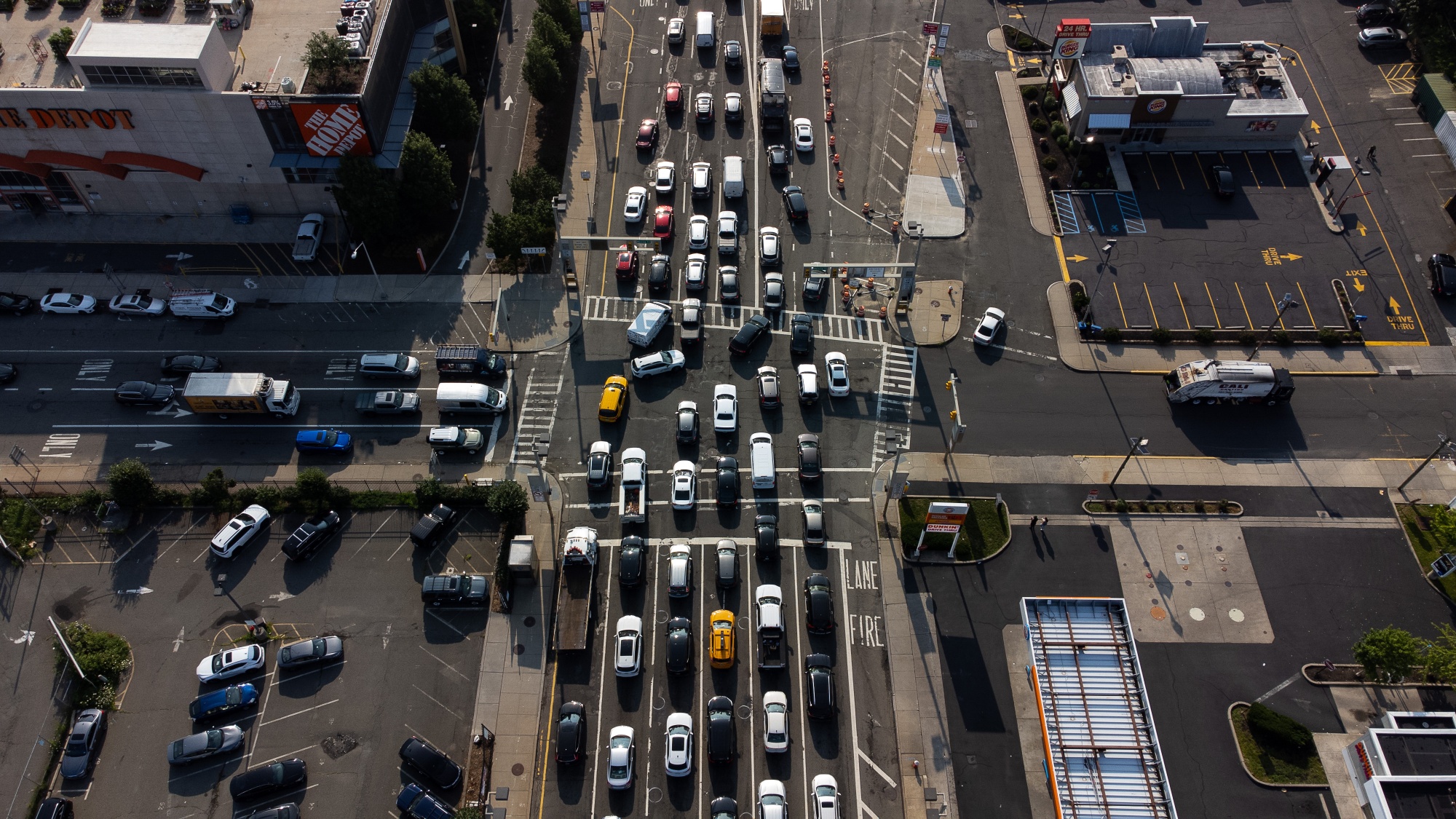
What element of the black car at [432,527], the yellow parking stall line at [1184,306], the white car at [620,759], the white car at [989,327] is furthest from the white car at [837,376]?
the black car at [432,527]

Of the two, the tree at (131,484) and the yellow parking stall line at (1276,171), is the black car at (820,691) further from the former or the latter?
the yellow parking stall line at (1276,171)

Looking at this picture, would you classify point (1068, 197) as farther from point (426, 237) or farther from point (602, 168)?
point (426, 237)

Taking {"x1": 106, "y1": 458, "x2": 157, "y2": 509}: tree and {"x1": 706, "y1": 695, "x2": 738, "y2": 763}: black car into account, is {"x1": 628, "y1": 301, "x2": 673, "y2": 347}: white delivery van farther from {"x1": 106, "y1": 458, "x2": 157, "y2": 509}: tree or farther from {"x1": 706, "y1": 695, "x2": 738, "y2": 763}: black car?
{"x1": 106, "y1": 458, "x2": 157, "y2": 509}: tree

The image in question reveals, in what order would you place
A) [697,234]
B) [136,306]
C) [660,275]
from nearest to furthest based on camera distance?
[136,306], [660,275], [697,234]

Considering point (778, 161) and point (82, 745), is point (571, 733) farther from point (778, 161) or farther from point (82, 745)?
point (778, 161)

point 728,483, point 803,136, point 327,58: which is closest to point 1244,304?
point 803,136

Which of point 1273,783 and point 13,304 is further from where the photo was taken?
point 13,304
